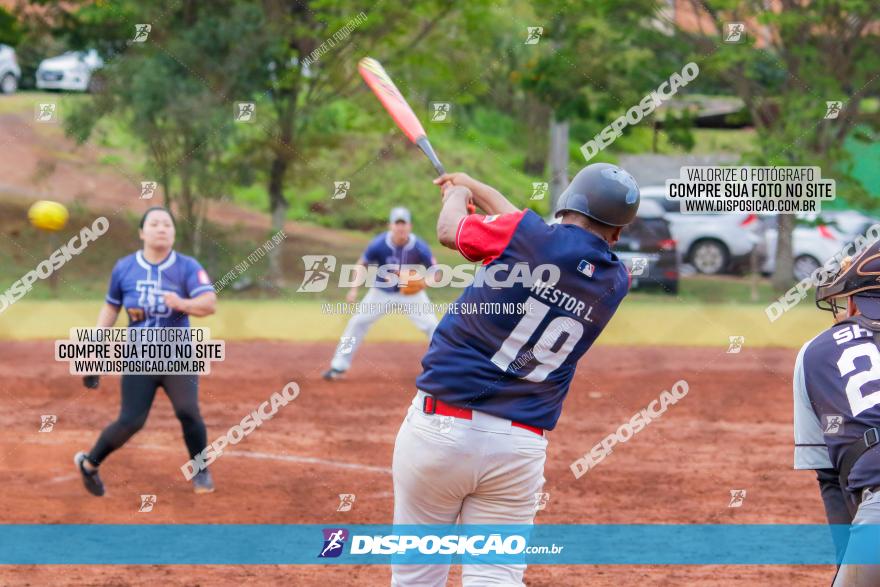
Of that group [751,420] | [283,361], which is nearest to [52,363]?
[283,361]

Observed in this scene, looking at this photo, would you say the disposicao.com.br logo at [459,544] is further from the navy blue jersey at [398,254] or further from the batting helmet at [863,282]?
the navy blue jersey at [398,254]

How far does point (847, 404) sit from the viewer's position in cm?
429

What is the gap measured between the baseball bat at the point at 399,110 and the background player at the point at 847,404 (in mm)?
2019

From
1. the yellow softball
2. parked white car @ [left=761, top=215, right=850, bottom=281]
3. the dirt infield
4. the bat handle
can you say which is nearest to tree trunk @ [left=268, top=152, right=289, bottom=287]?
the dirt infield

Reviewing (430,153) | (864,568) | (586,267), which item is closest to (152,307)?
(430,153)

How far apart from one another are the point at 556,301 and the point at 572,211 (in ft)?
1.25

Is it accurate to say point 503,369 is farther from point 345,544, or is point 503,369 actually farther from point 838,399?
point 345,544

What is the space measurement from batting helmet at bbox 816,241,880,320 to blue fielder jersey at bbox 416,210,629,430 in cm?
98

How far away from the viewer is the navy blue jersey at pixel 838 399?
13.9ft

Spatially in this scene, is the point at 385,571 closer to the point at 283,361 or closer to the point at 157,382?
the point at 157,382

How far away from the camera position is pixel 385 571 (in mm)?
6938

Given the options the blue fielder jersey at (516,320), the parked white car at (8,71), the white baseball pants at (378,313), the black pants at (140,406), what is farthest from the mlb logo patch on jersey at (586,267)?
the parked white car at (8,71)

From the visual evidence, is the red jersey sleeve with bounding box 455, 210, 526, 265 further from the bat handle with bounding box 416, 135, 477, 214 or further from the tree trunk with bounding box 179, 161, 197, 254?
the tree trunk with bounding box 179, 161, 197, 254

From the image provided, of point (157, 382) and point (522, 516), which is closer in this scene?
point (522, 516)
